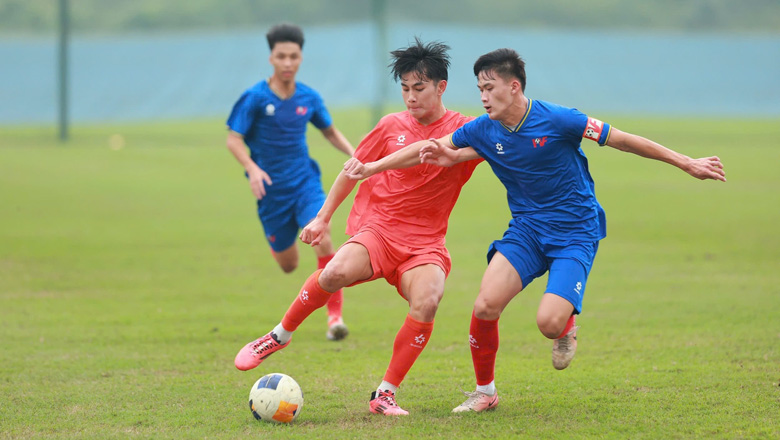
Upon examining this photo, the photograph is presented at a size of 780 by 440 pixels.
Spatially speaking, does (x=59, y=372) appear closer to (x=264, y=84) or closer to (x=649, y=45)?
(x=264, y=84)

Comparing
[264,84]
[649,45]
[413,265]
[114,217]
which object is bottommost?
[114,217]

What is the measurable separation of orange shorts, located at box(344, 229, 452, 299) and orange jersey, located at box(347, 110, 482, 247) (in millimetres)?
64

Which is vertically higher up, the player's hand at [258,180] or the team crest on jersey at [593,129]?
the team crest on jersey at [593,129]

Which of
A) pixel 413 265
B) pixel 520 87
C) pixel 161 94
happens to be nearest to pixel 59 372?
pixel 413 265

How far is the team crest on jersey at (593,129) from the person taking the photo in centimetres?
545

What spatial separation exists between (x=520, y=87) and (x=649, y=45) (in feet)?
110

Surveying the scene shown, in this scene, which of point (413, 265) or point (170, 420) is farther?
point (413, 265)

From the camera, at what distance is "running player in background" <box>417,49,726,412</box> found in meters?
5.44

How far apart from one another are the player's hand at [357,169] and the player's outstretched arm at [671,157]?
1.54 meters

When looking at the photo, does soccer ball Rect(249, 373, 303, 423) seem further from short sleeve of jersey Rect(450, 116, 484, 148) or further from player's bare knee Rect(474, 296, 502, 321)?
short sleeve of jersey Rect(450, 116, 484, 148)

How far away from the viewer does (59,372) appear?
656 cm

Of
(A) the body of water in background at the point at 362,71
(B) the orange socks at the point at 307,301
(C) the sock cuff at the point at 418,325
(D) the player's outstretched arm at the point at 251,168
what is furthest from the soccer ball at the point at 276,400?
(A) the body of water in background at the point at 362,71

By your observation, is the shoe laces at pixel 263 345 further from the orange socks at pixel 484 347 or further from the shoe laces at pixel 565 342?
the shoe laces at pixel 565 342

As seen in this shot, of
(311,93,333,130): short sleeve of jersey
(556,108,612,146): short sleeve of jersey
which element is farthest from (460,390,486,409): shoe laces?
(311,93,333,130): short sleeve of jersey
